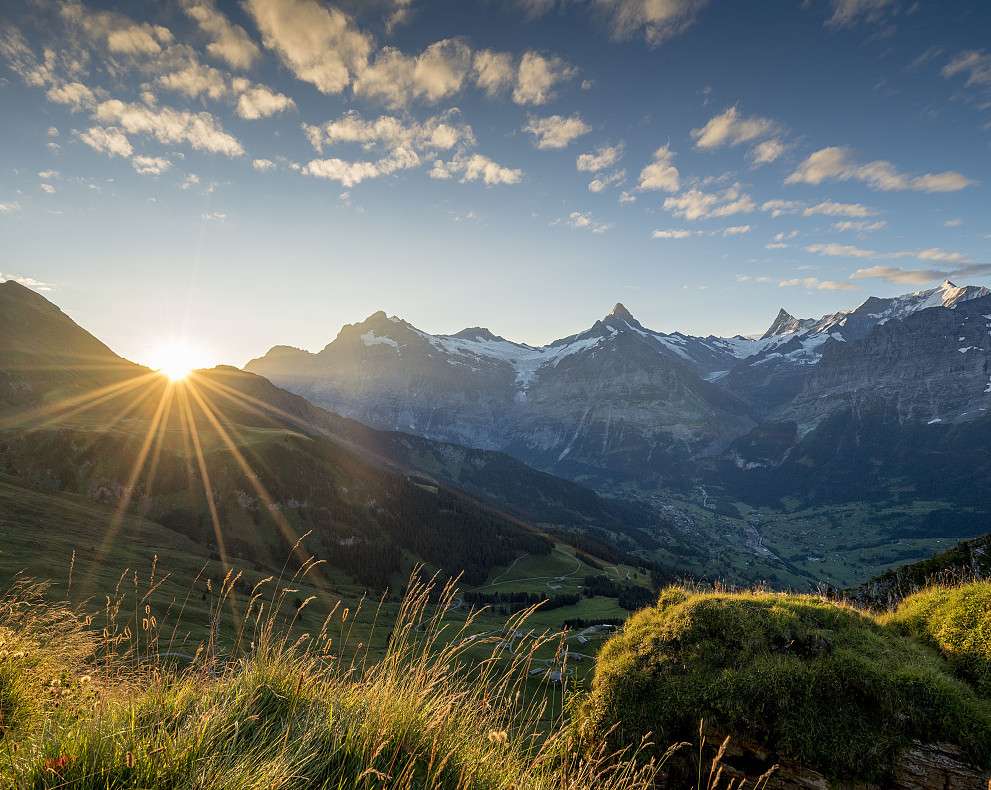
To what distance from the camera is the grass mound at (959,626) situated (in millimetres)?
11797

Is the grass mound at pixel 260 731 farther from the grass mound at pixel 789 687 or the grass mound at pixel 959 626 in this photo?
the grass mound at pixel 959 626

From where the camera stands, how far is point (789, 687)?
11.6 meters

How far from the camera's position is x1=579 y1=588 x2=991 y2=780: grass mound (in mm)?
10570

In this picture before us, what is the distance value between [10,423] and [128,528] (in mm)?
77235

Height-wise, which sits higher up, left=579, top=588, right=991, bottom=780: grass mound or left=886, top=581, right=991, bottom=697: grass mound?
left=886, top=581, right=991, bottom=697: grass mound

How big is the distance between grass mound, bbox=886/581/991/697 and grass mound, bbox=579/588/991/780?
1.46 feet

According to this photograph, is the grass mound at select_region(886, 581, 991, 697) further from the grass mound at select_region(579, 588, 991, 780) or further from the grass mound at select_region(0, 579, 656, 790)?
the grass mound at select_region(0, 579, 656, 790)

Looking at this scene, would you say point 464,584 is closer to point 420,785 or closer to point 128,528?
point 128,528

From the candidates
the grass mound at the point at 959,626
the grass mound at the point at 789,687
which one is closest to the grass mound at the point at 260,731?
the grass mound at the point at 789,687

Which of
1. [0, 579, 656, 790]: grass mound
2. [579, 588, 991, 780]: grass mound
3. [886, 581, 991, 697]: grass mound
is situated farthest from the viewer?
[886, 581, 991, 697]: grass mound

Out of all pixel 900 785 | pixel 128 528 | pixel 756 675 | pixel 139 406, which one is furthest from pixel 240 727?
pixel 139 406

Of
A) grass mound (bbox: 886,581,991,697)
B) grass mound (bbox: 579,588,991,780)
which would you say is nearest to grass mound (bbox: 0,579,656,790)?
grass mound (bbox: 579,588,991,780)

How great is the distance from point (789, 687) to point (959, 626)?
5297 mm

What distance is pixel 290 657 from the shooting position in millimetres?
7418
